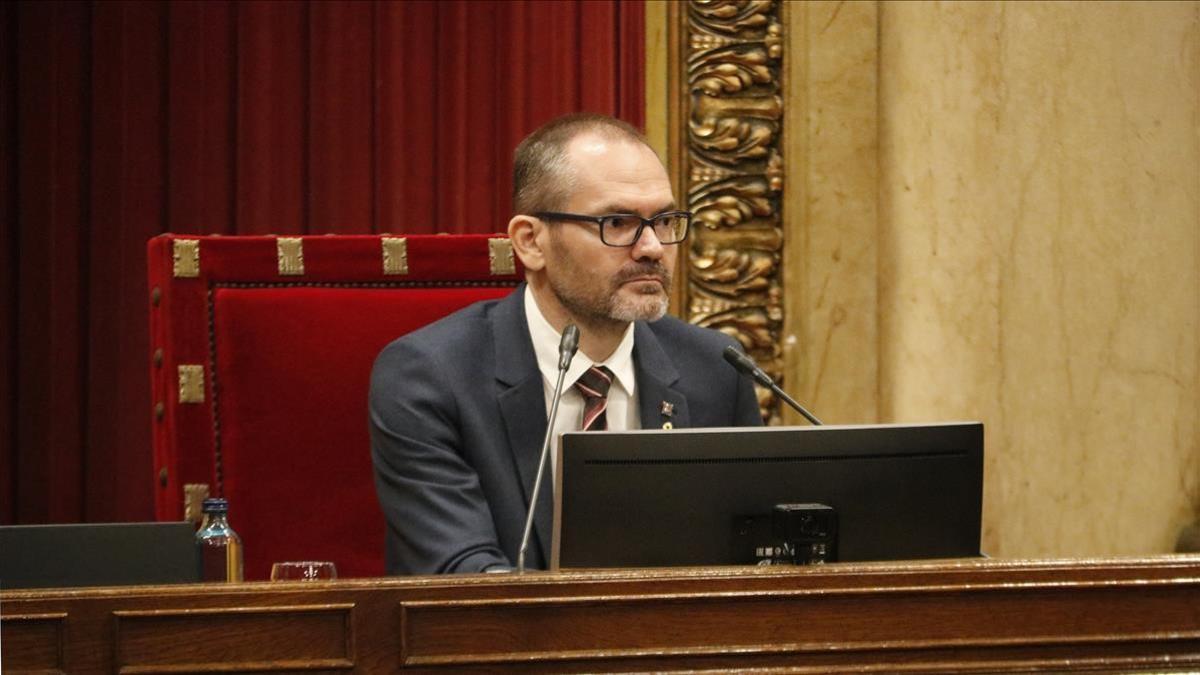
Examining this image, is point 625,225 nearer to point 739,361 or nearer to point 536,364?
point 536,364

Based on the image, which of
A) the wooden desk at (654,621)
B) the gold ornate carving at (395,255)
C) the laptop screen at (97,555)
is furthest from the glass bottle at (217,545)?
the gold ornate carving at (395,255)

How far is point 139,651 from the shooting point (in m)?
1.26

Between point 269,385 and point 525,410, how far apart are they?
1.55ft

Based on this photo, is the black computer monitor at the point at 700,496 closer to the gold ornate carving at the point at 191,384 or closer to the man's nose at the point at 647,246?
the man's nose at the point at 647,246

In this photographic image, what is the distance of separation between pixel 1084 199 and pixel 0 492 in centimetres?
254

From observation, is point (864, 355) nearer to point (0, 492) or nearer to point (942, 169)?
point (942, 169)

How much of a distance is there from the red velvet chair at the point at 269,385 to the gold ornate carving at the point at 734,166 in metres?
1.20

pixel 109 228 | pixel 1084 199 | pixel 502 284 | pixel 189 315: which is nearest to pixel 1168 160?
pixel 1084 199

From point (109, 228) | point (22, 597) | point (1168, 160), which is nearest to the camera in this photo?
point (22, 597)

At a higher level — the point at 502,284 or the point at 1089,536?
the point at 502,284

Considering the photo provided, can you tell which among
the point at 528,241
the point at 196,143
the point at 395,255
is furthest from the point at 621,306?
the point at 196,143

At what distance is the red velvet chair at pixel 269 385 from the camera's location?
2.35 metres

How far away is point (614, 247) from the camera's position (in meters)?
2.19

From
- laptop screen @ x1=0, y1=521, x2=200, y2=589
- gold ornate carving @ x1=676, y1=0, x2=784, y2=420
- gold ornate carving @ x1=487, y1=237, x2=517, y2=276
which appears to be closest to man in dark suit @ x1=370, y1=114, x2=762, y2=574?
gold ornate carving @ x1=487, y1=237, x2=517, y2=276
